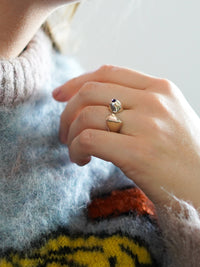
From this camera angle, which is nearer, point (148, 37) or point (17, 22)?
point (17, 22)

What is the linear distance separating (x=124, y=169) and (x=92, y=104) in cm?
15

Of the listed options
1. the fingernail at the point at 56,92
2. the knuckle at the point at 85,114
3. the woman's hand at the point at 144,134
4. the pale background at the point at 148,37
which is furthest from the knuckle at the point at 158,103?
the pale background at the point at 148,37

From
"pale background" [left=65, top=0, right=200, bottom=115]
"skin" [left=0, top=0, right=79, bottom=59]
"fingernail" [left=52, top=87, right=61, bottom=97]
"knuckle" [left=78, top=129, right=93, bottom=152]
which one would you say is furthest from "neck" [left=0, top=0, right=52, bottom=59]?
"pale background" [left=65, top=0, right=200, bottom=115]

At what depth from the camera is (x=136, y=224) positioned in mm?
615

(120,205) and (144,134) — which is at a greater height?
(144,134)

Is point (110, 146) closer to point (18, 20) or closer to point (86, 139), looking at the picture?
point (86, 139)

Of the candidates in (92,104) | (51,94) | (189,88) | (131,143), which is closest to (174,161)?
(131,143)

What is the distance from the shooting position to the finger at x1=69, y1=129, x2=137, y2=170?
1.88 ft

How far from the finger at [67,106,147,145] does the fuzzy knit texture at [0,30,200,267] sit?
0.33 feet

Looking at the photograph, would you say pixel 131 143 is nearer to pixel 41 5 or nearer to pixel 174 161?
pixel 174 161

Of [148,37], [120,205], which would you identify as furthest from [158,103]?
[148,37]

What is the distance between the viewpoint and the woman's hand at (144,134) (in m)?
0.57

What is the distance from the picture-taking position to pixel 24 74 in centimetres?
66

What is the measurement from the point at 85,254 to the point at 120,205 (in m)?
0.14
